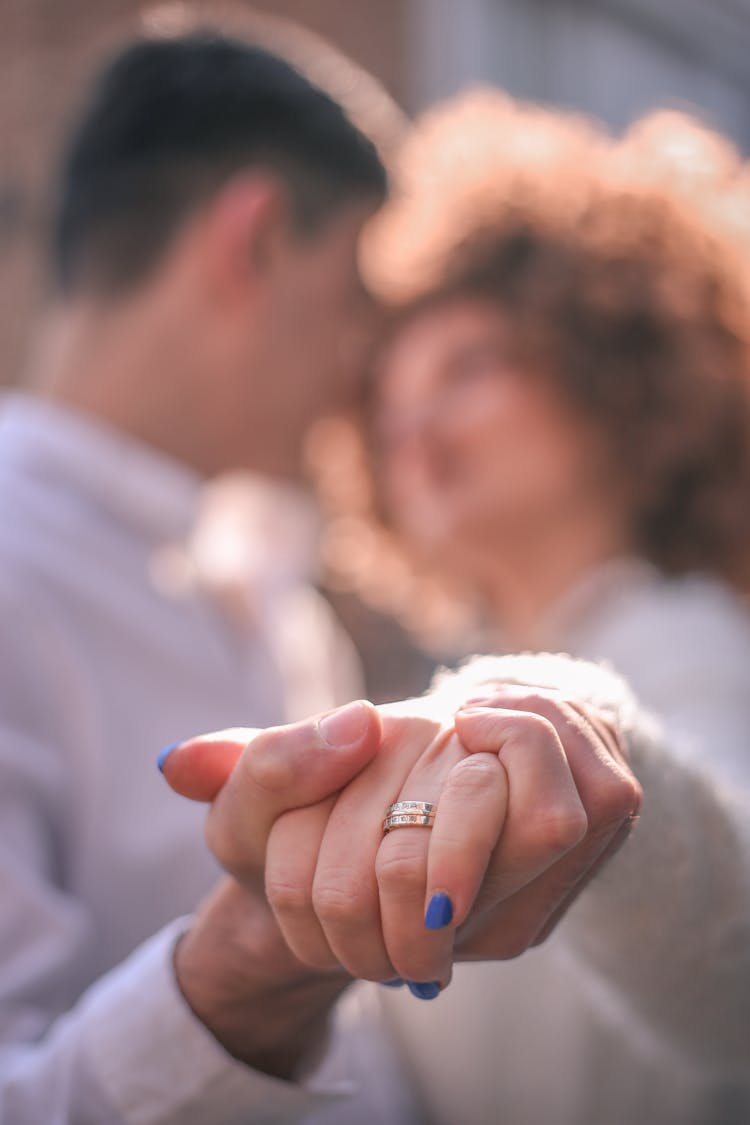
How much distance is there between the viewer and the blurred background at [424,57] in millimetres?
3547

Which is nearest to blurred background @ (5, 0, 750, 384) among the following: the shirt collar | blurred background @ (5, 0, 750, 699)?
blurred background @ (5, 0, 750, 699)

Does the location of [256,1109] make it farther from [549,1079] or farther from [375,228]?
[375,228]

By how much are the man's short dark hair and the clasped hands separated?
4.27 ft

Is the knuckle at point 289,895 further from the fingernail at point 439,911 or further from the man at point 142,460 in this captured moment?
the man at point 142,460

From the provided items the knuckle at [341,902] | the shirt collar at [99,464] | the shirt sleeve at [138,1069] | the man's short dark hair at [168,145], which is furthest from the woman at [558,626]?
the shirt collar at [99,464]

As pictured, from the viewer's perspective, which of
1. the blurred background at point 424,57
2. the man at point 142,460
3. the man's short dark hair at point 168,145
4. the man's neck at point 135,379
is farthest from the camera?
the blurred background at point 424,57

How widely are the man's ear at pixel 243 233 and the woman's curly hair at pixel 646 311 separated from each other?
35 centimetres

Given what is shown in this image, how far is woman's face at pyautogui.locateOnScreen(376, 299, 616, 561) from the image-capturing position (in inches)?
79.9

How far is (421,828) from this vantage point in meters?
0.57

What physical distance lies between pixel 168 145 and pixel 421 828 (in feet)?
5.16

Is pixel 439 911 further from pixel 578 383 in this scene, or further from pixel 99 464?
pixel 578 383

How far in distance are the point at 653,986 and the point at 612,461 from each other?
133 cm

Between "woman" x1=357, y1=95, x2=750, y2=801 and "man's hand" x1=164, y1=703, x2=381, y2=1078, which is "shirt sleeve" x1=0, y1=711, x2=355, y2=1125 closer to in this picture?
"man's hand" x1=164, y1=703, x2=381, y2=1078

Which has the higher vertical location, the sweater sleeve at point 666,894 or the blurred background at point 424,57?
the blurred background at point 424,57
